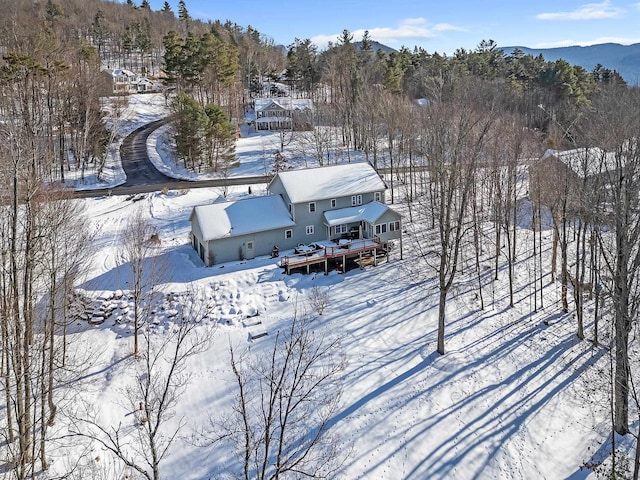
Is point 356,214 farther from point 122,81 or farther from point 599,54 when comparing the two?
point 599,54

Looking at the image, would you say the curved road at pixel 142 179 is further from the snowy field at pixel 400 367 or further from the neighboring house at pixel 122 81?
the neighboring house at pixel 122 81

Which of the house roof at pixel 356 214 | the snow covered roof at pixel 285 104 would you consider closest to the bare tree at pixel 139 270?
the house roof at pixel 356 214

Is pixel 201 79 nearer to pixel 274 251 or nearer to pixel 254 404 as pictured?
pixel 274 251

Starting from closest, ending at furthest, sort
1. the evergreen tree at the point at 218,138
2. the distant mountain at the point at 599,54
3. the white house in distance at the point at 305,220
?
1. the white house in distance at the point at 305,220
2. the evergreen tree at the point at 218,138
3. the distant mountain at the point at 599,54

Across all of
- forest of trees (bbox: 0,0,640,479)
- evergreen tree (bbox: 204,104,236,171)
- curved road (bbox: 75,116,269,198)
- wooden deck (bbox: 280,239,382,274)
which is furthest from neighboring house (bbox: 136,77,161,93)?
wooden deck (bbox: 280,239,382,274)

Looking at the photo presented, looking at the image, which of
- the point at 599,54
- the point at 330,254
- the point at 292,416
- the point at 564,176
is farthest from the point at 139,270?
the point at 599,54

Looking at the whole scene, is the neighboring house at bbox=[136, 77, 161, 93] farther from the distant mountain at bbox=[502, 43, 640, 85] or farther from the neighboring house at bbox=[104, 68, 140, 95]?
the distant mountain at bbox=[502, 43, 640, 85]
